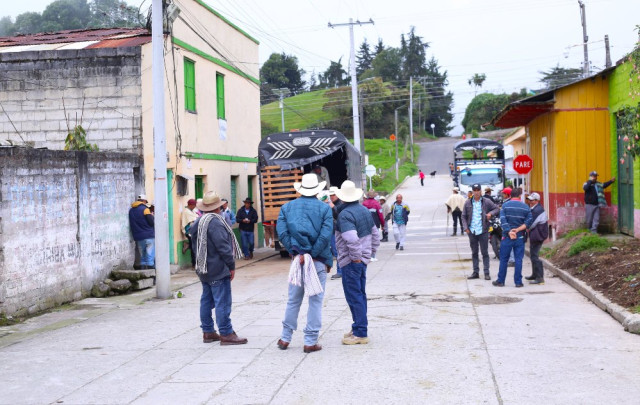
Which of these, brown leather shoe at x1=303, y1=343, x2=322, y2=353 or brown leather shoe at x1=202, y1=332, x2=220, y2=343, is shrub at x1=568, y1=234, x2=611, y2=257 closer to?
brown leather shoe at x1=303, y1=343, x2=322, y2=353

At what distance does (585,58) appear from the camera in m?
43.6

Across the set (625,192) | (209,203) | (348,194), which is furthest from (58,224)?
(625,192)

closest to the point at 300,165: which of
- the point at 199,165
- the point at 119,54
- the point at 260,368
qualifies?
the point at 199,165

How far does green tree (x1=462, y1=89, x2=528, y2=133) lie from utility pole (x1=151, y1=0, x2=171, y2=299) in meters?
77.2

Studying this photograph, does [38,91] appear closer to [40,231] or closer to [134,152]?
[134,152]

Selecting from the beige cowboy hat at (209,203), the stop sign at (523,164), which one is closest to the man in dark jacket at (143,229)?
the beige cowboy hat at (209,203)

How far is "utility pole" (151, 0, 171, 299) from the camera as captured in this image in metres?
13.1

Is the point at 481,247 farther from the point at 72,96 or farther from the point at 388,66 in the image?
the point at 388,66

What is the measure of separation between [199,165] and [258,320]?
10.4m

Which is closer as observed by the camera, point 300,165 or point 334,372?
point 334,372

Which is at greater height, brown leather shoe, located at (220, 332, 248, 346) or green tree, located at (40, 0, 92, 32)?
green tree, located at (40, 0, 92, 32)

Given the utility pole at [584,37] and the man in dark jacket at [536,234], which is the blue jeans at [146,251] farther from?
the utility pole at [584,37]

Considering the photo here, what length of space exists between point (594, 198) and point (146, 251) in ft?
35.4

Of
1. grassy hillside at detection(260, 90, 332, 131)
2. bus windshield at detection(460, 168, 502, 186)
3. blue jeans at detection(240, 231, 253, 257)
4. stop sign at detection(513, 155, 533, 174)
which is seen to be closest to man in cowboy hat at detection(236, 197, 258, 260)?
blue jeans at detection(240, 231, 253, 257)
